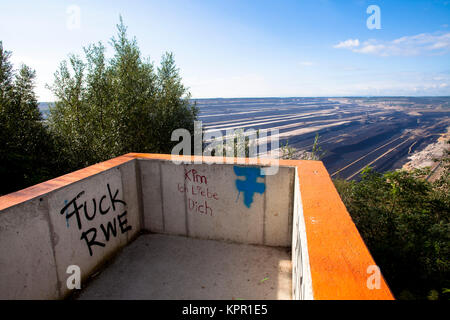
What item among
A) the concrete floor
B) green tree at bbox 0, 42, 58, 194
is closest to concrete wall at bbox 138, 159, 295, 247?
the concrete floor

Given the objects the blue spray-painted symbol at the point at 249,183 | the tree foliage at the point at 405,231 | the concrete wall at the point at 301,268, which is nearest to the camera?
the concrete wall at the point at 301,268

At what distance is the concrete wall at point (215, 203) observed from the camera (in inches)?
168

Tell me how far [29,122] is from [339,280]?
12.0m

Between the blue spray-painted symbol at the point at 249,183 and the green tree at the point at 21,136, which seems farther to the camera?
the green tree at the point at 21,136

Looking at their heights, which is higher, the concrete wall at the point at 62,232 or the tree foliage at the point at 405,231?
the concrete wall at the point at 62,232

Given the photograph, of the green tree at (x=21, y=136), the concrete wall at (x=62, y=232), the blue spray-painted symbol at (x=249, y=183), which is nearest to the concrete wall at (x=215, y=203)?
the blue spray-painted symbol at (x=249, y=183)

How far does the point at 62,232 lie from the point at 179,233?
6.75 feet

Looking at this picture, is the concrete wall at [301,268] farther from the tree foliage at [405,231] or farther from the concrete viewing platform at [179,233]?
the tree foliage at [405,231]

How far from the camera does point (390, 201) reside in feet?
21.8

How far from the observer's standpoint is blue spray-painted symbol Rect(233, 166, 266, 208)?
4.26m

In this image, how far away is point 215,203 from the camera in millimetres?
4508

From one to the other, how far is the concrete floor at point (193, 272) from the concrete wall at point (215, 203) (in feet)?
0.81

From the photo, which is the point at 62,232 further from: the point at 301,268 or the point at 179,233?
the point at 301,268
